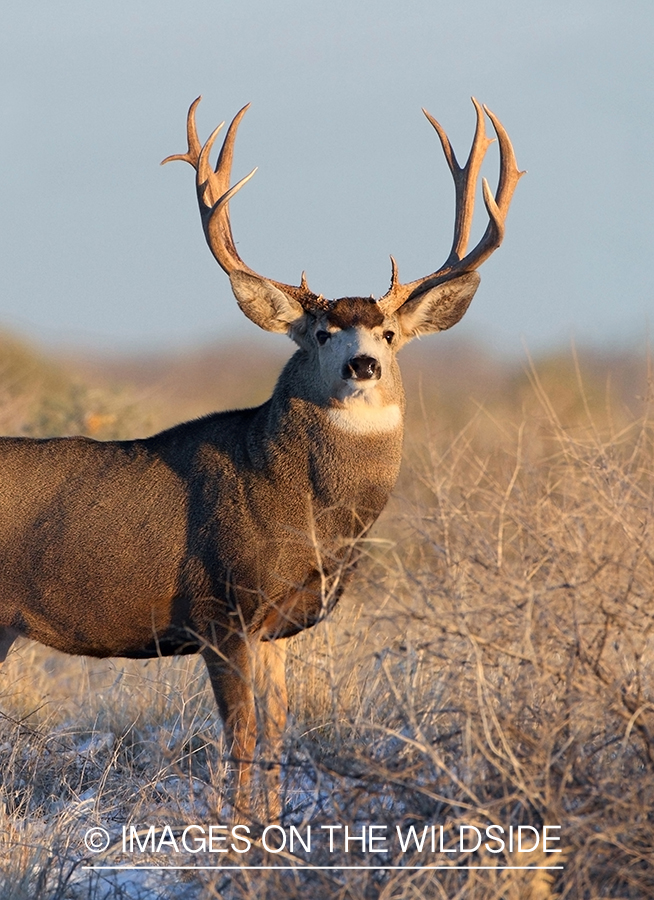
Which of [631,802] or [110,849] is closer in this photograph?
[631,802]

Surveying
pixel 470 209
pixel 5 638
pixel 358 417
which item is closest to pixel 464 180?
pixel 470 209

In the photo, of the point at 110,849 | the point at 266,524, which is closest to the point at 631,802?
the point at 110,849

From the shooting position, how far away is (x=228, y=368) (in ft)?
186

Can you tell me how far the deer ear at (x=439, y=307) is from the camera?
6984mm

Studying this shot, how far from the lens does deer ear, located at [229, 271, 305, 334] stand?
270 inches

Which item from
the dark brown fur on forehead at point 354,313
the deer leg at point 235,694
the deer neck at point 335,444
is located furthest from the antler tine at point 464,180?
the deer leg at point 235,694

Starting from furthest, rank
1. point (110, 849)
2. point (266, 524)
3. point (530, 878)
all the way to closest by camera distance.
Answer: point (266, 524)
point (110, 849)
point (530, 878)

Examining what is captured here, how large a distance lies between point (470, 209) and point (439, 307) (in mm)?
631

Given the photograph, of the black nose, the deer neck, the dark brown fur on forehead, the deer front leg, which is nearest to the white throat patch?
the deer neck

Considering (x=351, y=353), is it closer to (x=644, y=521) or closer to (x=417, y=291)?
(x=417, y=291)

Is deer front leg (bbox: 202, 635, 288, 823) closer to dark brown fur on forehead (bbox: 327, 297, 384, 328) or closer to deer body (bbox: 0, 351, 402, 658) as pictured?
deer body (bbox: 0, 351, 402, 658)

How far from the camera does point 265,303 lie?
6957 millimetres

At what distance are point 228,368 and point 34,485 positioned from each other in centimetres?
5048

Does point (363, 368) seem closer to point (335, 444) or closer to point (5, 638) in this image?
point (335, 444)
